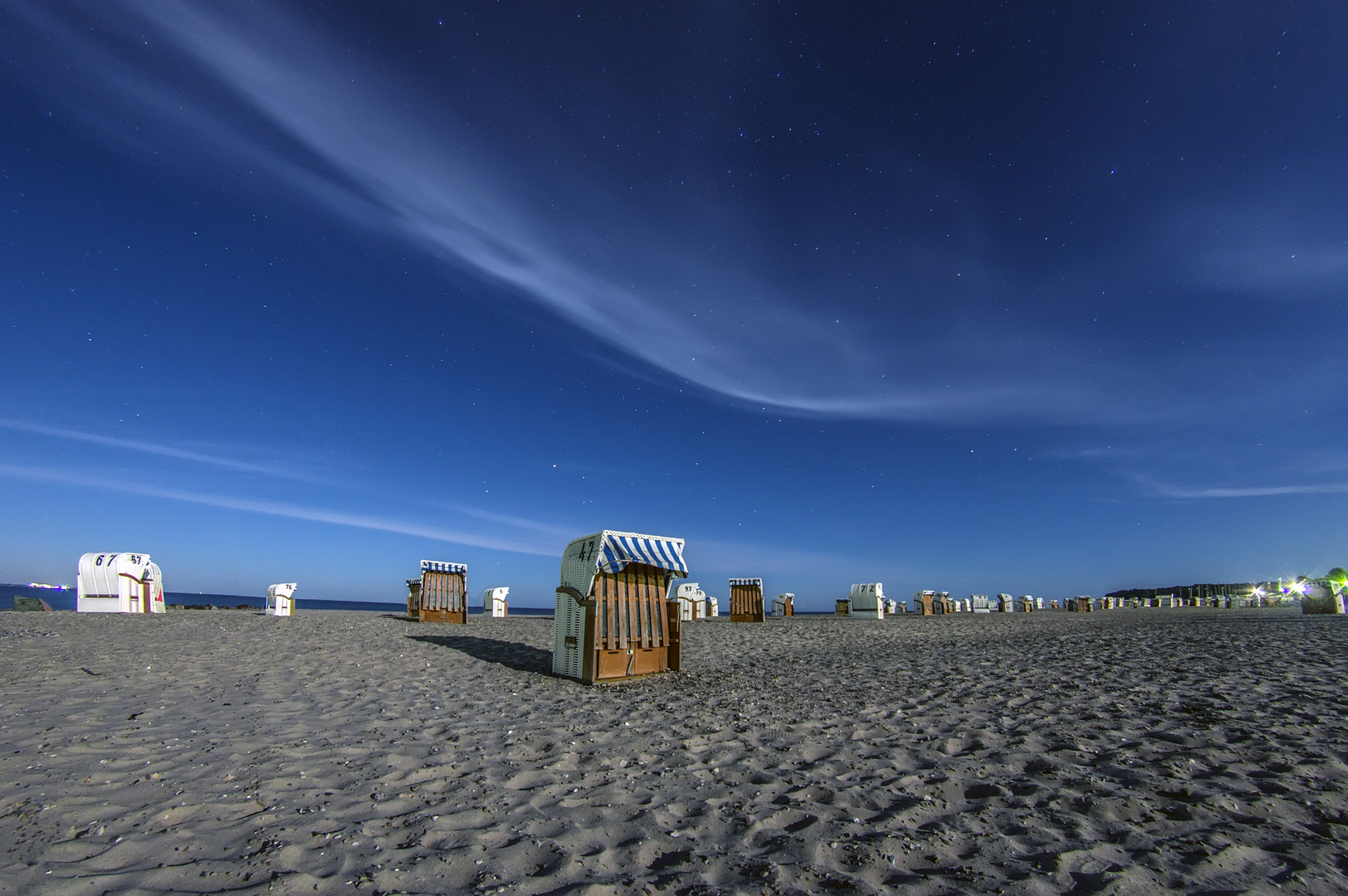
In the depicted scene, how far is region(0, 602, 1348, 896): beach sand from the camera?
3588mm

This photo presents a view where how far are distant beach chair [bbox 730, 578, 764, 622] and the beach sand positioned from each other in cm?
2066

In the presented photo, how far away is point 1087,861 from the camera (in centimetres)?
365

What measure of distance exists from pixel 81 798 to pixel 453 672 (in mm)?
6998

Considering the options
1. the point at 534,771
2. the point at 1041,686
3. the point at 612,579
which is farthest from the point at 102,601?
the point at 1041,686

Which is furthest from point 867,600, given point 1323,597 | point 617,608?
point 617,608

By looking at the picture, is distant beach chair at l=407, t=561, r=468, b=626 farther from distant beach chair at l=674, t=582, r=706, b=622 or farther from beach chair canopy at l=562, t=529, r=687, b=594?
beach chair canopy at l=562, t=529, r=687, b=594

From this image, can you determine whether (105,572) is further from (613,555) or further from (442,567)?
(613,555)

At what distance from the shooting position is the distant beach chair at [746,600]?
1205 inches

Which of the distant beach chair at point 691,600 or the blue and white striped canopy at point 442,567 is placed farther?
the distant beach chair at point 691,600

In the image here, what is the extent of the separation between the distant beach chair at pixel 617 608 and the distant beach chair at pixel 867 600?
23.7 metres

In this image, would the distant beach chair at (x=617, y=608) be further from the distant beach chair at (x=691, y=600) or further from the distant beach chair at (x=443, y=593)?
the distant beach chair at (x=691, y=600)

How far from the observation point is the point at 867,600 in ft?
109

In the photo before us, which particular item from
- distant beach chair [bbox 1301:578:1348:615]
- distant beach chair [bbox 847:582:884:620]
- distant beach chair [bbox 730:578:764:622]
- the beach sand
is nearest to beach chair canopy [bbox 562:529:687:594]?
the beach sand

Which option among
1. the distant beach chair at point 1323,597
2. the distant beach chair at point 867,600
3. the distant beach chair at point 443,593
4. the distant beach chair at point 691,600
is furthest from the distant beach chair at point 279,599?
the distant beach chair at point 1323,597
